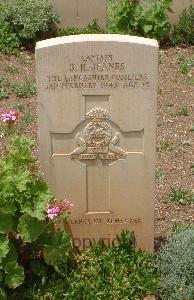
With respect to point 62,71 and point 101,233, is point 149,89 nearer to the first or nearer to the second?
point 62,71

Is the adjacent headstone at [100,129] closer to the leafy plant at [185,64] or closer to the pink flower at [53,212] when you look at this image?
the pink flower at [53,212]

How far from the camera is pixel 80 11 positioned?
9.83 metres

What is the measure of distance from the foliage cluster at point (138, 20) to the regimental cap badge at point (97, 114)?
16.4ft

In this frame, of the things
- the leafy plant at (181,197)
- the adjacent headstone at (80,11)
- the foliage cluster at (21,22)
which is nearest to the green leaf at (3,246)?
the leafy plant at (181,197)

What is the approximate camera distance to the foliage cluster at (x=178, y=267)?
14.5 ft

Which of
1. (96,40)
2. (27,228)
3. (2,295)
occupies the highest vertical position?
(96,40)

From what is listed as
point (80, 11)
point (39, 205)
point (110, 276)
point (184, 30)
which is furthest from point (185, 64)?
point (39, 205)

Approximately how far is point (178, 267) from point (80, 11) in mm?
6032

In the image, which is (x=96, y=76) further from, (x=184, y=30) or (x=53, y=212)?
(x=184, y=30)

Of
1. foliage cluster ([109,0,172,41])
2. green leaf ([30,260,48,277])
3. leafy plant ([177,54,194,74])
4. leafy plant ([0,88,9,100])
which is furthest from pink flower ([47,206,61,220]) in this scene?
foliage cluster ([109,0,172,41])

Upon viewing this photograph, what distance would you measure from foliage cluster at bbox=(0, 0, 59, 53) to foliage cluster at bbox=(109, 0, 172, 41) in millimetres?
977

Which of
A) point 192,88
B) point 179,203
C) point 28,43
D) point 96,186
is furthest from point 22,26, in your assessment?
point 96,186

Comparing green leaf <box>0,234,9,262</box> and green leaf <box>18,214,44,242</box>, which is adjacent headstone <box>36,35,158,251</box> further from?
green leaf <box>0,234,9,262</box>

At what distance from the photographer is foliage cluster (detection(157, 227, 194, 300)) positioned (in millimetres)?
4414
